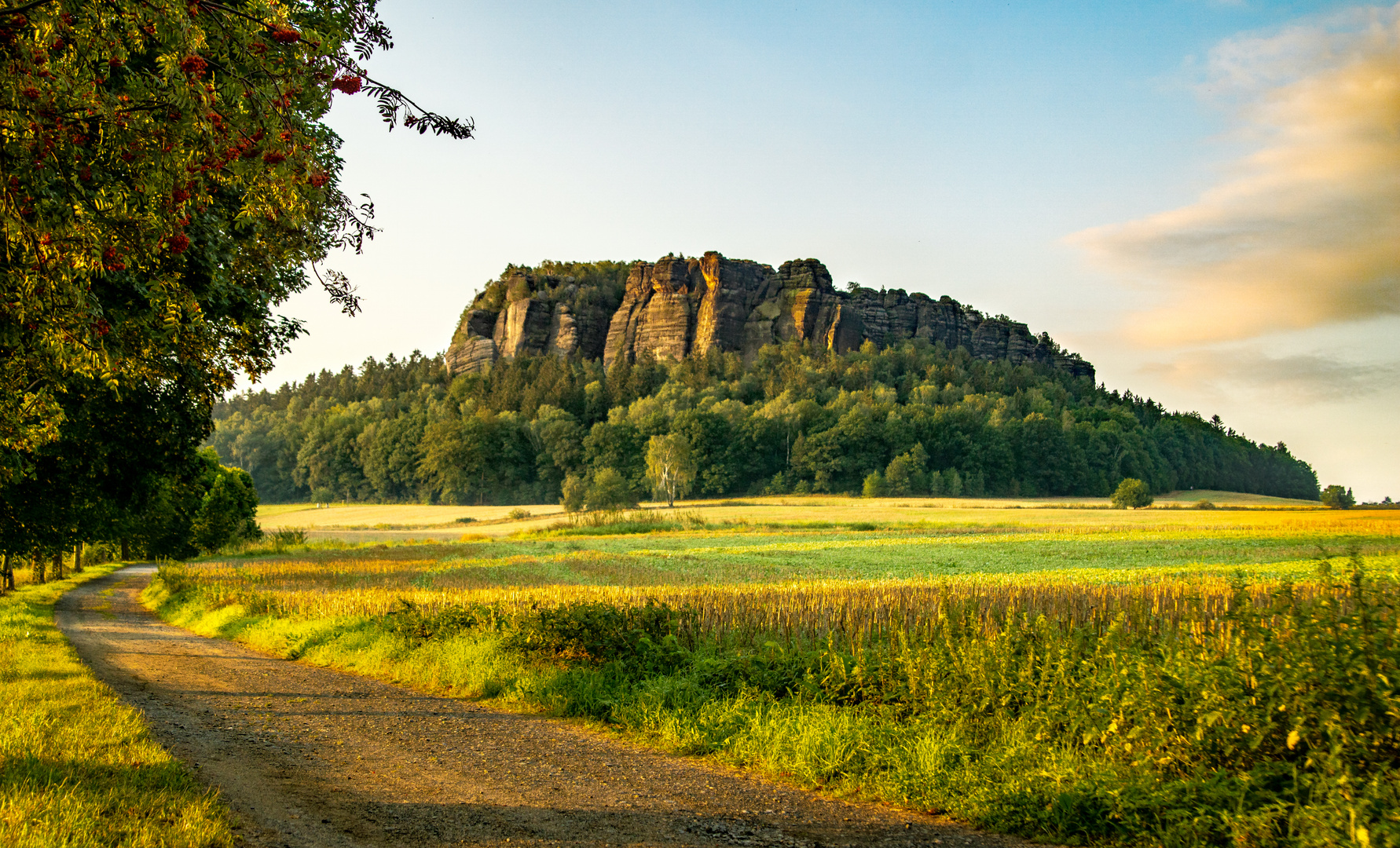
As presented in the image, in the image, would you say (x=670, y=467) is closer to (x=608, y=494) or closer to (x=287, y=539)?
(x=608, y=494)

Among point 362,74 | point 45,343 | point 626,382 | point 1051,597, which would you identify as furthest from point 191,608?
point 626,382

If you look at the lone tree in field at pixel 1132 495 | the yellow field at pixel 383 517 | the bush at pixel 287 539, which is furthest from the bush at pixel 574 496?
the lone tree in field at pixel 1132 495

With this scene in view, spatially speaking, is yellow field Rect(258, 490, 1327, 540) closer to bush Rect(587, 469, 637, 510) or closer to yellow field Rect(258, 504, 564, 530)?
yellow field Rect(258, 504, 564, 530)

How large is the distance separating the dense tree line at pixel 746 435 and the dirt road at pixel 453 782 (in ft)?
314

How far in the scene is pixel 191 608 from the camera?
2431 cm

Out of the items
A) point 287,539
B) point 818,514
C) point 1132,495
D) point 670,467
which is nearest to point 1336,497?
point 1132,495

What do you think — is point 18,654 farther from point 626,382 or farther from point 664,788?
point 626,382

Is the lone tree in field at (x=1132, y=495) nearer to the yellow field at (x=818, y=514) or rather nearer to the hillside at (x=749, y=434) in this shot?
the yellow field at (x=818, y=514)

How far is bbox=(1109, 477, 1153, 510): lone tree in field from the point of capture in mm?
90562

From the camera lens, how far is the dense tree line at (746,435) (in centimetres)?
12531

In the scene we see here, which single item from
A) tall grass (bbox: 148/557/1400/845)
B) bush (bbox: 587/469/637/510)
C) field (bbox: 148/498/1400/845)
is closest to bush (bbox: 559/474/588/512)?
bush (bbox: 587/469/637/510)

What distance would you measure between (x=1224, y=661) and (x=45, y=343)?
31.9ft

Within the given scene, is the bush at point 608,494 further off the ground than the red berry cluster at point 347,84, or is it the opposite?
the red berry cluster at point 347,84

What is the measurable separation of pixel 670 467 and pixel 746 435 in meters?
16.9
